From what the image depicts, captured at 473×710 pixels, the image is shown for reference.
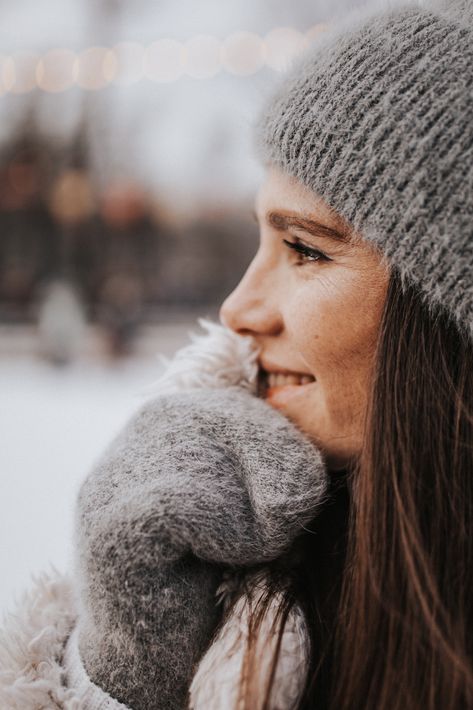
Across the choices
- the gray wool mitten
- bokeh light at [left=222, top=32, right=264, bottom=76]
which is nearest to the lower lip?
the gray wool mitten

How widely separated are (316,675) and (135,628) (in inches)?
9.3

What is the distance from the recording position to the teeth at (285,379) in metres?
1.00

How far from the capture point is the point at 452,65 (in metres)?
0.79

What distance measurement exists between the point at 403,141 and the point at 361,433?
422 millimetres

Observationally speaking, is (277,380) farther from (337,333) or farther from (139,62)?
(139,62)

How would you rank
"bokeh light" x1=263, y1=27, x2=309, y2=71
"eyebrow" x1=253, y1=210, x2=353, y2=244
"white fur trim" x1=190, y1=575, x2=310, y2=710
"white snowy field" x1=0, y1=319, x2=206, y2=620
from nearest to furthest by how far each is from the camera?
"white fur trim" x1=190, y1=575, x2=310, y2=710 → "eyebrow" x1=253, y1=210, x2=353, y2=244 → "white snowy field" x1=0, y1=319, x2=206, y2=620 → "bokeh light" x1=263, y1=27, x2=309, y2=71

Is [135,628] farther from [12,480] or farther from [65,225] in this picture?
[65,225]

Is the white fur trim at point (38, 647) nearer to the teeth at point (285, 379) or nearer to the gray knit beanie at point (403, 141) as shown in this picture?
the teeth at point (285, 379)

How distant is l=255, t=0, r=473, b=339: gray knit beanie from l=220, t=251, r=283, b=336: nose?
0.18m

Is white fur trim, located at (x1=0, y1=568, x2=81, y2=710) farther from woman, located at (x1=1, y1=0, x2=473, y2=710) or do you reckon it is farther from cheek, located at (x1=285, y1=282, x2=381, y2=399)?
cheek, located at (x1=285, y1=282, x2=381, y2=399)

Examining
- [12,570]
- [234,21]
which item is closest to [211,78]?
[234,21]

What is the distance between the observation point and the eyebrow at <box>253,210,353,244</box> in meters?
0.88

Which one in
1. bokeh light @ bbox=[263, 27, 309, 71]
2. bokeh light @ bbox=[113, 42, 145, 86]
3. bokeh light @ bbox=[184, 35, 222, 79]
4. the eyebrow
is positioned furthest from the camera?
bokeh light @ bbox=[113, 42, 145, 86]

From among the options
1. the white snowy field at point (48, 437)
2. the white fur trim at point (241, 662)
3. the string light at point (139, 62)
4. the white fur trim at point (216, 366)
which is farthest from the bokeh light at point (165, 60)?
the white fur trim at point (241, 662)
